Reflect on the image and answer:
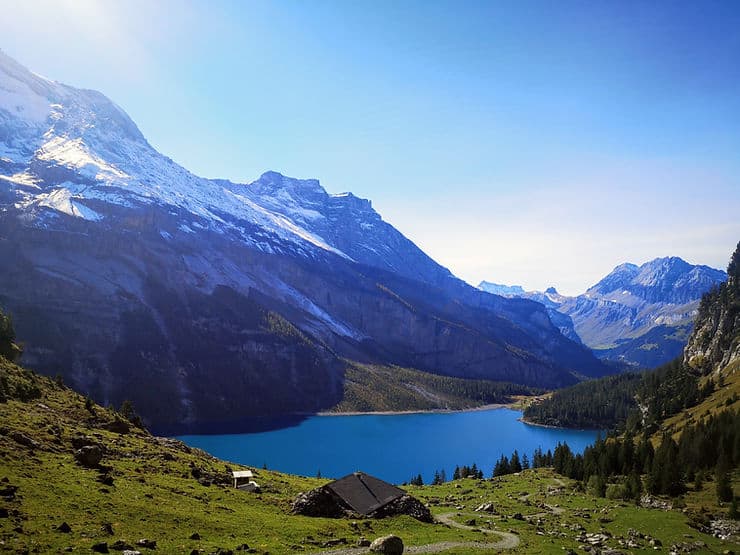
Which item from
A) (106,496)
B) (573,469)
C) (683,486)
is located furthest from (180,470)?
(573,469)

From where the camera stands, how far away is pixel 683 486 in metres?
68.6

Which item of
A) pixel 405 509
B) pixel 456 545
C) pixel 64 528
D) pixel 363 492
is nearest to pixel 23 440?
pixel 64 528

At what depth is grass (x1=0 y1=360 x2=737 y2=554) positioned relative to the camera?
26750 mm

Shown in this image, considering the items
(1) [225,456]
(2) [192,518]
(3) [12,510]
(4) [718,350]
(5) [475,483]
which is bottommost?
(1) [225,456]

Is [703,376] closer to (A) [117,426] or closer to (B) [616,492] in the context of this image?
(B) [616,492]

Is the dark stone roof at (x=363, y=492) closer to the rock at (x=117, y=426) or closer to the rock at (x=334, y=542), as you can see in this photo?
the rock at (x=334, y=542)

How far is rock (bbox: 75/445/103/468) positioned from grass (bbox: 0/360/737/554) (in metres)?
0.81

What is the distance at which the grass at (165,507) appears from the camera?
26750 mm

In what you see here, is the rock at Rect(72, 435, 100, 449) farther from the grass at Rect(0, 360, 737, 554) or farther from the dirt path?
the dirt path

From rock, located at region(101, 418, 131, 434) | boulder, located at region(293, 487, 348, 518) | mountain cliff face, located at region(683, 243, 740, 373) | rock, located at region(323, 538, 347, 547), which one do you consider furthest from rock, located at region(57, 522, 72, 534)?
mountain cliff face, located at region(683, 243, 740, 373)

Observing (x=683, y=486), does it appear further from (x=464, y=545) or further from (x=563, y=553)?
(x=464, y=545)

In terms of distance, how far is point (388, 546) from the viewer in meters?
30.8

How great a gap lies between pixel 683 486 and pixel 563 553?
43.3 meters

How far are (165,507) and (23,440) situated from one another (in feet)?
42.2
